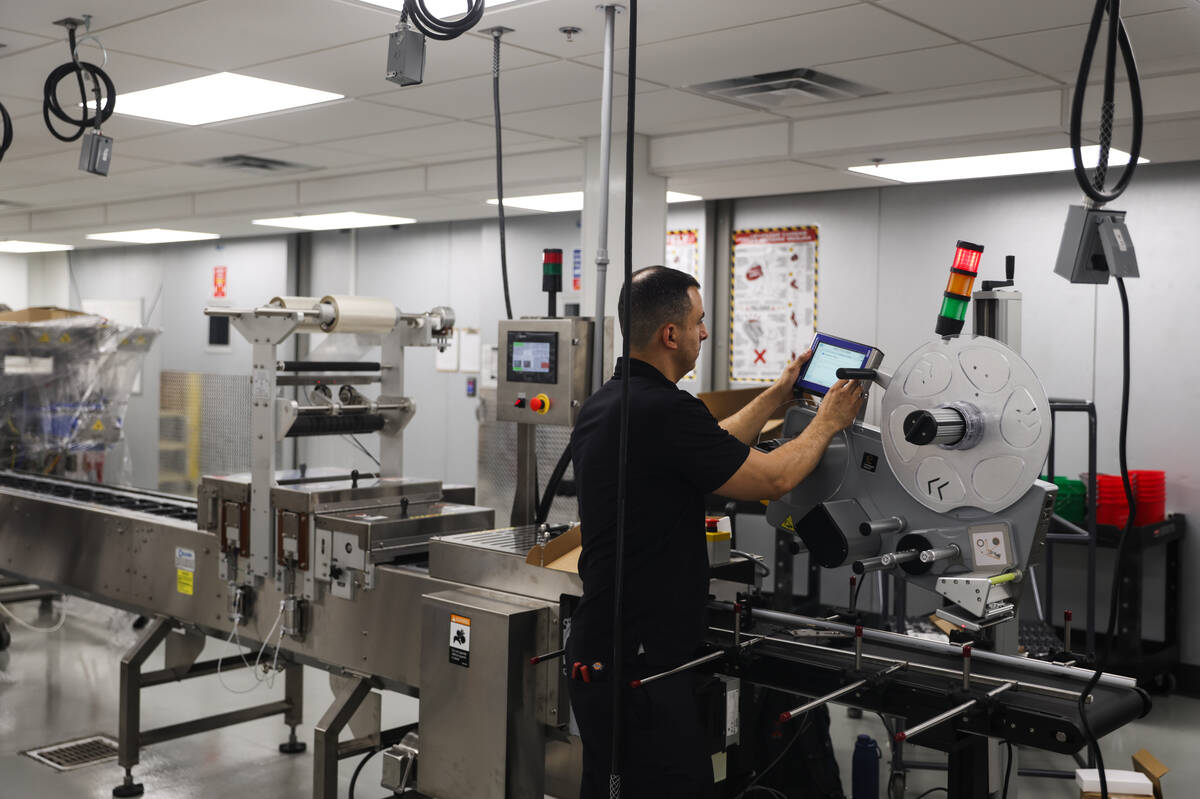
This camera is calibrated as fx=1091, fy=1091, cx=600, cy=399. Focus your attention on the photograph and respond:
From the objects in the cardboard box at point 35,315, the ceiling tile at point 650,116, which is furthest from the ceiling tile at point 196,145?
the ceiling tile at point 650,116

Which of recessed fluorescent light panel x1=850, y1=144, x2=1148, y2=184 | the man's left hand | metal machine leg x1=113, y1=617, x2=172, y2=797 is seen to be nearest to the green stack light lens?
the man's left hand

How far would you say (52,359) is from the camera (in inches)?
245

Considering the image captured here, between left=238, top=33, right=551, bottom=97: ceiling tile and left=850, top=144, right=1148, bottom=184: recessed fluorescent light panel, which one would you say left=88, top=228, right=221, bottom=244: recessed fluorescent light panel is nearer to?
left=238, top=33, right=551, bottom=97: ceiling tile

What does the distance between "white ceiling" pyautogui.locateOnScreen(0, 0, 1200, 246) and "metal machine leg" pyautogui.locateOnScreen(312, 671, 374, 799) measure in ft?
6.70

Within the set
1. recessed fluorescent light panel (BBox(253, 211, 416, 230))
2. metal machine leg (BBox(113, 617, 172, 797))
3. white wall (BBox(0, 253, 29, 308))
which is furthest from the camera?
white wall (BBox(0, 253, 29, 308))

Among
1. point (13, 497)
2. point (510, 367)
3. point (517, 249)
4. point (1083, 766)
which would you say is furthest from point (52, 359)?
point (1083, 766)

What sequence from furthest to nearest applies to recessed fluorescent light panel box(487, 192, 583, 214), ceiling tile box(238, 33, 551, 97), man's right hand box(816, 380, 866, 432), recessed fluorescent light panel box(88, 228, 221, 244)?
recessed fluorescent light panel box(88, 228, 221, 244)
recessed fluorescent light panel box(487, 192, 583, 214)
ceiling tile box(238, 33, 551, 97)
man's right hand box(816, 380, 866, 432)

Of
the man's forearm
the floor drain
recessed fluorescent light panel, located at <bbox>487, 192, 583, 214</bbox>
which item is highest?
recessed fluorescent light panel, located at <bbox>487, 192, 583, 214</bbox>

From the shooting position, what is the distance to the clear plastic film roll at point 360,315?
3.45 metres

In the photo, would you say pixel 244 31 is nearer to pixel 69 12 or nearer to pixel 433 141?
pixel 69 12

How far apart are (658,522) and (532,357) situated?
3.62ft

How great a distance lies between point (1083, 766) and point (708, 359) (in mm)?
3093

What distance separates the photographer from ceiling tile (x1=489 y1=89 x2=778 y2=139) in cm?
432

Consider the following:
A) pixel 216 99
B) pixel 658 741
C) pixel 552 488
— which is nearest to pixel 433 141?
pixel 216 99
